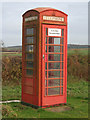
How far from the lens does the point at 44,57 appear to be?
6.18 metres

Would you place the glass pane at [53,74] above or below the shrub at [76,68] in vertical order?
above

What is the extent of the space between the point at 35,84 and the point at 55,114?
100cm

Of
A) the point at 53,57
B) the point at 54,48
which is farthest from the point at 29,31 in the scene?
the point at 53,57

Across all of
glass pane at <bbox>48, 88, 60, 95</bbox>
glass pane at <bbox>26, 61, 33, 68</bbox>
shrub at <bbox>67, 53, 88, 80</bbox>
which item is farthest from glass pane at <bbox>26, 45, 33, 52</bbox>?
shrub at <bbox>67, 53, 88, 80</bbox>

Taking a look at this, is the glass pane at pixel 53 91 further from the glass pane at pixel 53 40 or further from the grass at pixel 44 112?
the glass pane at pixel 53 40

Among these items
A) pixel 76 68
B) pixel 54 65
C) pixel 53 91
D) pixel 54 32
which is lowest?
pixel 53 91

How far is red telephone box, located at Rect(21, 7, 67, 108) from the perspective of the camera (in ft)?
20.3

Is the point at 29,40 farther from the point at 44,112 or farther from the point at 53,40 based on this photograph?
the point at 44,112

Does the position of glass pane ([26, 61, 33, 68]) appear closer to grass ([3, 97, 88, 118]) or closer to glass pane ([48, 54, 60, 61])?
glass pane ([48, 54, 60, 61])

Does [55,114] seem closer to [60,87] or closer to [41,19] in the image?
[60,87]

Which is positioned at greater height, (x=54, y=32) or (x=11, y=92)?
(x=54, y=32)

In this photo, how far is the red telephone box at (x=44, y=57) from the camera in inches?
243

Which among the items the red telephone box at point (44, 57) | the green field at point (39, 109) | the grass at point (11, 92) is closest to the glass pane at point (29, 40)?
the red telephone box at point (44, 57)

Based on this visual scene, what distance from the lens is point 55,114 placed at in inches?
229
